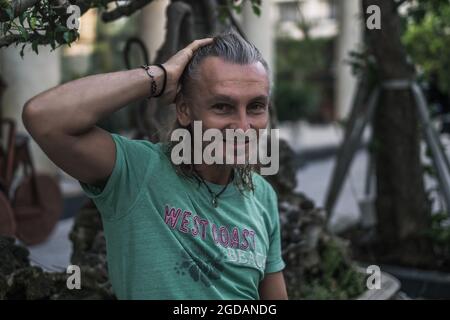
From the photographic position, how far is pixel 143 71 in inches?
71.0

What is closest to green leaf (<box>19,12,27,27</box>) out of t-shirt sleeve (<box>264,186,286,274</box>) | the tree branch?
the tree branch

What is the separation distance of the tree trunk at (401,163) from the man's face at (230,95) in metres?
3.70

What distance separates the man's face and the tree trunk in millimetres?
3698

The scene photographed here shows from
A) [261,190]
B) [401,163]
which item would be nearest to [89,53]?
[401,163]

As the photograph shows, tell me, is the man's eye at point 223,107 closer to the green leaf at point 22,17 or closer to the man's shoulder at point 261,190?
the man's shoulder at point 261,190

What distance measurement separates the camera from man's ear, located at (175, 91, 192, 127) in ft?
6.38

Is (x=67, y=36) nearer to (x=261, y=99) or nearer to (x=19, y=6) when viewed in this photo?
(x=19, y=6)

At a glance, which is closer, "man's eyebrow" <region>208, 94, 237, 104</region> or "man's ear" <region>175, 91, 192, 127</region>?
"man's eyebrow" <region>208, 94, 237, 104</region>

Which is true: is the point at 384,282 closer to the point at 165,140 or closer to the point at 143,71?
the point at 165,140

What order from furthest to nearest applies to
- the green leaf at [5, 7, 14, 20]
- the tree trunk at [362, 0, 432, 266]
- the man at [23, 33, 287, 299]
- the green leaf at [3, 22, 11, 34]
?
the tree trunk at [362, 0, 432, 266] → the green leaf at [3, 22, 11, 34] → the green leaf at [5, 7, 14, 20] → the man at [23, 33, 287, 299]

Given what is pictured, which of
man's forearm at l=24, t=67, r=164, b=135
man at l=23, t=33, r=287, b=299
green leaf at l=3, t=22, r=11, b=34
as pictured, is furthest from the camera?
green leaf at l=3, t=22, r=11, b=34

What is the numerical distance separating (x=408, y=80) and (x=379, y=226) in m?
1.12

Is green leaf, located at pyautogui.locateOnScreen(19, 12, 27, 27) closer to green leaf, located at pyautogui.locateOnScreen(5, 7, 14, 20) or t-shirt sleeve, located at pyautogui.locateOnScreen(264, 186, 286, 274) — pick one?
green leaf, located at pyautogui.locateOnScreen(5, 7, 14, 20)

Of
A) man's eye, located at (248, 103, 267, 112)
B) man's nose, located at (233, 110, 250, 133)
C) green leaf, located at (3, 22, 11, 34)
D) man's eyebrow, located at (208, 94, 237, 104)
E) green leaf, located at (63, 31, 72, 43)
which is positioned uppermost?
green leaf, located at (3, 22, 11, 34)
